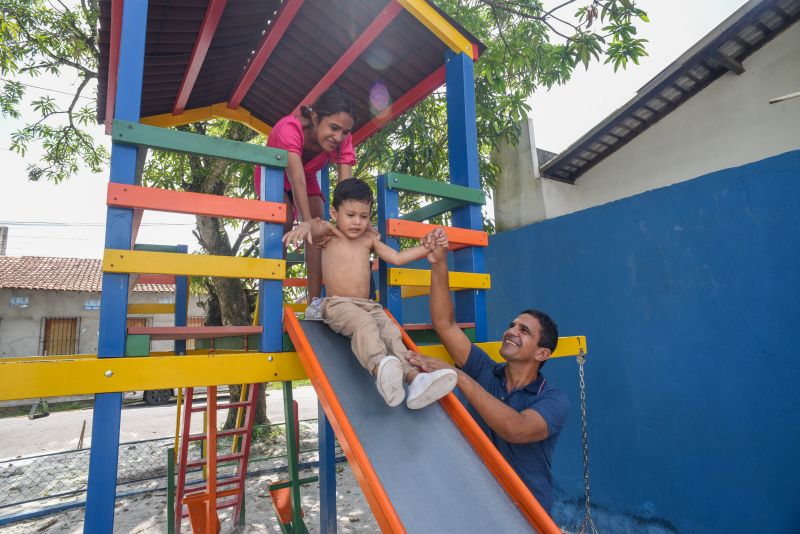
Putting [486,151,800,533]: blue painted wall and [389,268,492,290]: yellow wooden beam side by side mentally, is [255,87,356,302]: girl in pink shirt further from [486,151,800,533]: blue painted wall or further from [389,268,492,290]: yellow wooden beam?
[486,151,800,533]: blue painted wall

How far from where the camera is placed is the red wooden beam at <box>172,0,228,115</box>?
357 cm

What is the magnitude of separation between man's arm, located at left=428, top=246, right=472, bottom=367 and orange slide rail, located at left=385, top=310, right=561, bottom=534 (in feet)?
2.21

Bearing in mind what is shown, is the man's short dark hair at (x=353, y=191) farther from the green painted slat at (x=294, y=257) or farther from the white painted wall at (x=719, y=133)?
the white painted wall at (x=719, y=133)

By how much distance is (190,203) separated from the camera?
6.97 ft

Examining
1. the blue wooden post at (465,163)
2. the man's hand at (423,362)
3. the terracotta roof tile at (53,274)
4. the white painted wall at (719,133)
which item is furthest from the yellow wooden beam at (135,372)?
the terracotta roof tile at (53,274)

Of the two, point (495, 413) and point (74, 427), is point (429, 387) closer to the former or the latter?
point (495, 413)

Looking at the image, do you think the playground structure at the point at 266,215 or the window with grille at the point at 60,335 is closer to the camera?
the playground structure at the point at 266,215

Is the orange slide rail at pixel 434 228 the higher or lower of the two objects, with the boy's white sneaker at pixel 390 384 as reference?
higher

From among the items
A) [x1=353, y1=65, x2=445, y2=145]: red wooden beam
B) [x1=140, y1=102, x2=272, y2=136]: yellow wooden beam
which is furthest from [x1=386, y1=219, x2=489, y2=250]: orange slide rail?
[x1=140, y1=102, x2=272, y2=136]: yellow wooden beam

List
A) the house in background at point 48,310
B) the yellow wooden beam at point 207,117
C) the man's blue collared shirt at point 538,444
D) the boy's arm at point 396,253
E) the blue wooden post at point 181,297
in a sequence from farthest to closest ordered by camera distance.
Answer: the house in background at point 48,310 → the blue wooden post at point 181,297 → the yellow wooden beam at point 207,117 → the boy's arm at point 396,253 → the man's blue collared shirt at point 538,444

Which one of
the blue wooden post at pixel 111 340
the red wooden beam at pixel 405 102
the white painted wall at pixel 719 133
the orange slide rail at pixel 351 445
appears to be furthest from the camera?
the white painted wall at pixel 719 133

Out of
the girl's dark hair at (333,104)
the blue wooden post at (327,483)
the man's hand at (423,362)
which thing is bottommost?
the blue wooden post at (327,483)

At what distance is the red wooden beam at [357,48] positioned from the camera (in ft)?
11.3

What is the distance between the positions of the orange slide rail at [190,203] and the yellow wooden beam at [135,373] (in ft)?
2.19
